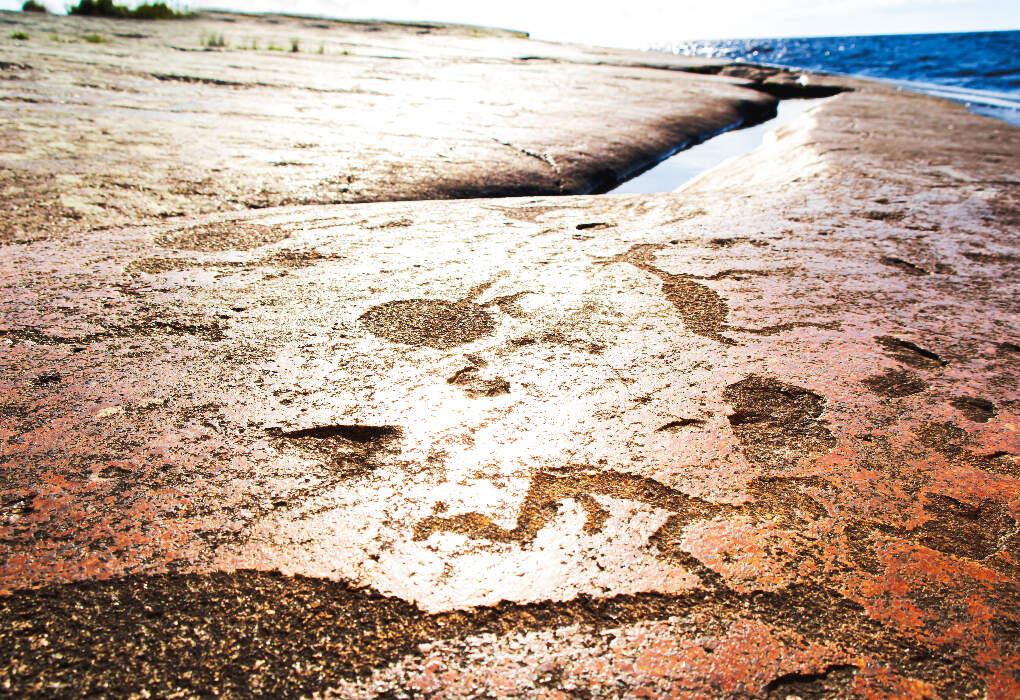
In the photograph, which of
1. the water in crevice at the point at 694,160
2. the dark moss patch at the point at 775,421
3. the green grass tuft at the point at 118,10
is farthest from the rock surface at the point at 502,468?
the green grass tuft at the point at 118,10

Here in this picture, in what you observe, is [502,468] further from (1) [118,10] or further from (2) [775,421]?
(1) [118,10]

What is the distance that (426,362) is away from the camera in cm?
104

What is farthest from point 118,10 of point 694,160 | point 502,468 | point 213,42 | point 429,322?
point 502,468

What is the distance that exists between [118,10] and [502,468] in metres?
9.36

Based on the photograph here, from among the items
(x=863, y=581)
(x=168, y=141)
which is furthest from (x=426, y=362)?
(x=168, y=141)

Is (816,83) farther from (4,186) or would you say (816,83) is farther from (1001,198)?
(4,186)

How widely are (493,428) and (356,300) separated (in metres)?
0.48

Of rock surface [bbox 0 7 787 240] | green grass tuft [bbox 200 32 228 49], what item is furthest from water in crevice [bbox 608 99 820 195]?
green grass tuft [bbox 200 32 228 49]

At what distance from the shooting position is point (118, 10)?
779 cm

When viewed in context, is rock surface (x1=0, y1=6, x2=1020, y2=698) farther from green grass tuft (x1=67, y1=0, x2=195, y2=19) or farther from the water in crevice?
green grass tuft (x1=67, y1=0, x2=195, y2=19)

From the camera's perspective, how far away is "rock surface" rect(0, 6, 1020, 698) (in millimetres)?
585

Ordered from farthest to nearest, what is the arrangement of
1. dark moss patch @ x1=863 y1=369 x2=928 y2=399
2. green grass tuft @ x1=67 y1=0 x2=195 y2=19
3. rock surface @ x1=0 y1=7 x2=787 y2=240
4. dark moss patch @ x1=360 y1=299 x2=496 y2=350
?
green grass tuft @ x1=67 y1=0 x2=195 y2=19 < rock surface @ x1=0 y1=7 x2=787 y2=240 < dark moss patch @ x1=360 y1=299 x2=496 y2=350 < dark moss patch @ x1=863 y1=369 x2=928 y2=399

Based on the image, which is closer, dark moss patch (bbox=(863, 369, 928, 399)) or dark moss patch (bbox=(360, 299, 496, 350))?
dark moss patch (bbox=(863, 369, 928, 399))

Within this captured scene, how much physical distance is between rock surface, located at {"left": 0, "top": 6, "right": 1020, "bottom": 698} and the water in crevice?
120cm
